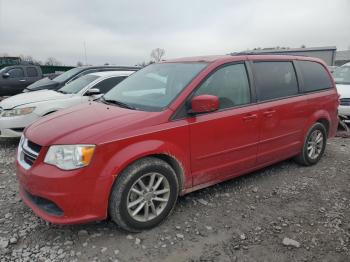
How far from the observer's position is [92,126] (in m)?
3.06

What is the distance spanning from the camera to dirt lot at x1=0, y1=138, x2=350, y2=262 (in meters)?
2.88

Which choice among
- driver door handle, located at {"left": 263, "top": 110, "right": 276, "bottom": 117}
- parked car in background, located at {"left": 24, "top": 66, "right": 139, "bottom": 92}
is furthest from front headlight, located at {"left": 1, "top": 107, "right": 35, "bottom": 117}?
driver door handle, located at {"left": 263, "top": 110, "right": 276, "bottom": 117}

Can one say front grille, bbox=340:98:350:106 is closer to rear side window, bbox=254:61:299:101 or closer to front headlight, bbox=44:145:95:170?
rear side window, bbox=254:61:299:101

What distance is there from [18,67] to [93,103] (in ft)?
39.7

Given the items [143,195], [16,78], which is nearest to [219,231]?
[143,195]

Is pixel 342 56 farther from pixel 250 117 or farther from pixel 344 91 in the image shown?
pixel 250 117

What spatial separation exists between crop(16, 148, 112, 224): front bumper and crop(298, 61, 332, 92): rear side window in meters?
3.41

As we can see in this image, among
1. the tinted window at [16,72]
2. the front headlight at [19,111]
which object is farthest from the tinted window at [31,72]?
the front headlight at [19,111]

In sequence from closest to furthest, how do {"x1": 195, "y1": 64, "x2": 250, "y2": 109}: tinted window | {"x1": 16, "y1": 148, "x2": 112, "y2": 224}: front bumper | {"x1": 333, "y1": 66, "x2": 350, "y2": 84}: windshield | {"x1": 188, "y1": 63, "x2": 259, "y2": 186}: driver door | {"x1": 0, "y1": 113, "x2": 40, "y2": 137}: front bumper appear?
{"x1": 16, "y1": 148, "x2": 112, "y2": 224}: front bumper
{"x1": 188, "y1": 63, "x2": 259, "y2": 186}: driver door
{"x1": 195, "y1": 64, "x2": 250, "y2": 109}: tinted window
{"x1": 0, "y1": 113, "x2": 40, "y2": 137}: front bumper
{"x1": 333, "y1": 66, "x2": 350, "y2": 84}: windshield

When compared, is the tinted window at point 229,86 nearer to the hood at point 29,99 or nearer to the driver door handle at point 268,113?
the driver door handle at point 268,113

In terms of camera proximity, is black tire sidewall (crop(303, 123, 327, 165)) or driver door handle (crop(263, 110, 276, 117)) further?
black tire sidewall (crop(303, 123, 327, 165))

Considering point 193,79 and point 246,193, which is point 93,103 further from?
point 246,193

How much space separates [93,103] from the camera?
13.3 feet

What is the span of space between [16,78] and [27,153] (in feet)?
41.3
